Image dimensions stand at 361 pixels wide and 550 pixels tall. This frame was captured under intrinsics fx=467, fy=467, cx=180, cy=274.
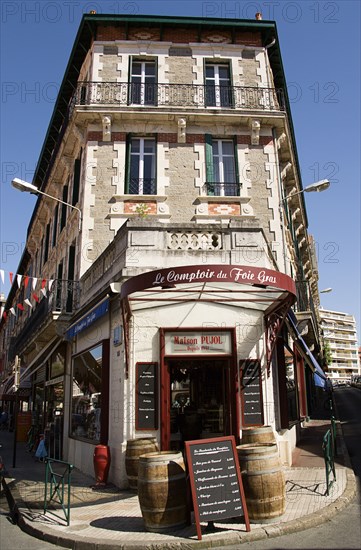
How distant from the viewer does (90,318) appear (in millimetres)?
11109

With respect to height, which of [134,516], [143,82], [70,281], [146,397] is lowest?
[134,516]

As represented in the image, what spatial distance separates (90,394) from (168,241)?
473 centimetres

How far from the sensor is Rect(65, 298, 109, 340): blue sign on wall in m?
10.2

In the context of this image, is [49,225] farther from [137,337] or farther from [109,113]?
[137,337]

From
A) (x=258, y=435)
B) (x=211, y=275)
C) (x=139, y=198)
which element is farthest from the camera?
(x=139, y=198)

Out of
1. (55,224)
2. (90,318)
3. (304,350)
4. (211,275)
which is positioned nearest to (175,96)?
(90,318)

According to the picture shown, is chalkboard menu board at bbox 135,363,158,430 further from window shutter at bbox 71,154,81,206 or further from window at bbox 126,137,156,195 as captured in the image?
window shutter at bbox 71,154,81,206

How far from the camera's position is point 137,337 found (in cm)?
920

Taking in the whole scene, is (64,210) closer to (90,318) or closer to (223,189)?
(223,189)

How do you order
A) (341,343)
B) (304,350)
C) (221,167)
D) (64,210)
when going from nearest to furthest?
(221,167) → (304,350) → (64,210) → (341,343)

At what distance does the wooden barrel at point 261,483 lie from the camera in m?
6.16

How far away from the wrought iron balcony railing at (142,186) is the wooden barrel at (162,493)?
9401 mm

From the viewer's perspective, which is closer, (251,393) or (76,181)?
(251,393)

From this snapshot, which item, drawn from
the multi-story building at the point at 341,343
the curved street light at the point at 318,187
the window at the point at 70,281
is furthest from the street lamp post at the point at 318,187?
the multi-story building at the point at 341,343
